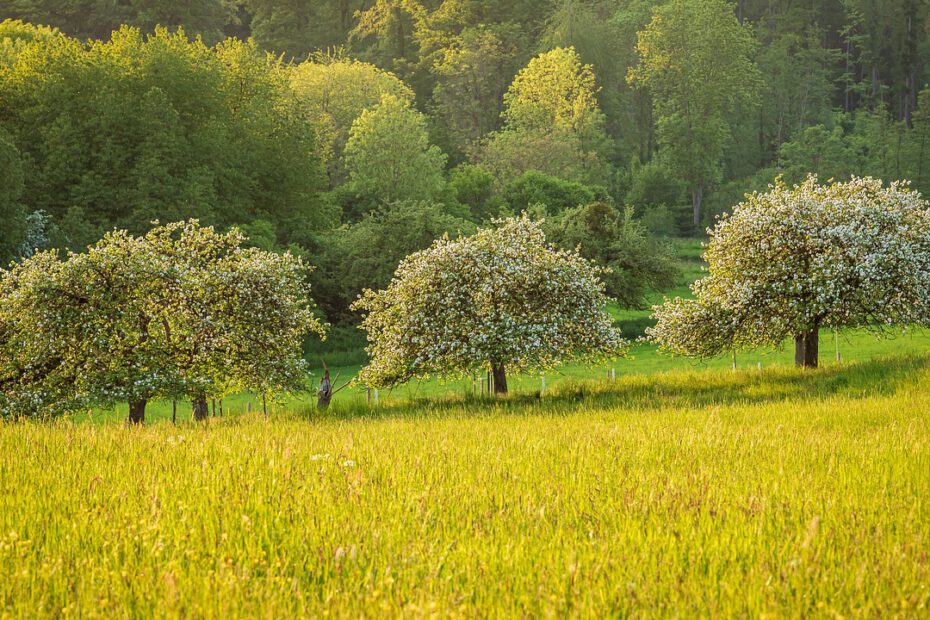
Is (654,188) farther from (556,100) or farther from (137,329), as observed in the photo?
(137,329)

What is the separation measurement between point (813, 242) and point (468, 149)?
75029 millimetres

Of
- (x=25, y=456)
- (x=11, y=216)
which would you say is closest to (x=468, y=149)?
(x=11, y=216)

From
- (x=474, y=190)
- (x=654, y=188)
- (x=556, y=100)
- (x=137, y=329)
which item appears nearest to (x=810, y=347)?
(x=137, y=329)

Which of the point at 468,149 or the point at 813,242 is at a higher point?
the point at 468,149

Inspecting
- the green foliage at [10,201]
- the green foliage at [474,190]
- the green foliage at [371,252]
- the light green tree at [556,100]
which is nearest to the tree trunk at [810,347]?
the green foliage at [371,252]

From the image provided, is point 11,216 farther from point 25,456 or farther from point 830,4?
point 830,4

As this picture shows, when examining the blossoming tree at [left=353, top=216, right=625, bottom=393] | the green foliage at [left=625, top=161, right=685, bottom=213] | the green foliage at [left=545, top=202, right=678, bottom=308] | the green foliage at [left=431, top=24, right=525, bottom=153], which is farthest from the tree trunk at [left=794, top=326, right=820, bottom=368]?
the green foliage at [left=431, top=24, right=525, bottom=153]

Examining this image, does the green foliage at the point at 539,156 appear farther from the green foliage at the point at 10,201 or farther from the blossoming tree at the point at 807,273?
the blossoming tree at the point at 807,273

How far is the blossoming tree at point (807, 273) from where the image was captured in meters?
27.0

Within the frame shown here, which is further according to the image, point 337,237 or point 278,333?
point 337,237

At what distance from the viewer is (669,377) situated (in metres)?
28.1

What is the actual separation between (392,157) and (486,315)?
49.8m

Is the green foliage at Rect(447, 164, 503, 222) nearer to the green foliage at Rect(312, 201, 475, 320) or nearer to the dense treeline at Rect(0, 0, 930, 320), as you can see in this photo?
the dense treeline at Rect(0, 0, 930, 320)

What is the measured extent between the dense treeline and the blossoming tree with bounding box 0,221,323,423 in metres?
21.4
